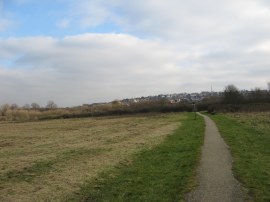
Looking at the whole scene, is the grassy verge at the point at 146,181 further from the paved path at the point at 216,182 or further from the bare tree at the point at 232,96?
the bare tree at the point at 232,96

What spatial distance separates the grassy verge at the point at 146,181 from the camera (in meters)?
10.5

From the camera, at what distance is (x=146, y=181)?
12445 millimetres

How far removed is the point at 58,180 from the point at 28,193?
1.86 meters

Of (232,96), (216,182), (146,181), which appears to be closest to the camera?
(216,182)

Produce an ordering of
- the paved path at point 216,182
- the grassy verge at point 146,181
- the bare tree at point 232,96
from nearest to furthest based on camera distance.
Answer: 1. the paved path at point 216,182
2. the grassy verge at point 146,181
3. the bare tree at point 232,96

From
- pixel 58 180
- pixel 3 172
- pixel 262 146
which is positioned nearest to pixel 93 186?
pixel 58 180

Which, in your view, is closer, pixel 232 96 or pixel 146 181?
pixel 146 181

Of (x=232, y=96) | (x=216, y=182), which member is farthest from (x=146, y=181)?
(x=232, y=96)

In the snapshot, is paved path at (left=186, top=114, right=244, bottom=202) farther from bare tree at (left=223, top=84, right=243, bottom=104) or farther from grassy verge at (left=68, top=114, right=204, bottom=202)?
bare tree at (left=223, top=84, right=243, bottom=104)

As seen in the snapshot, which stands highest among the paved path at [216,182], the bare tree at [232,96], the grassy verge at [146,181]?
the bare tree at [232,96]

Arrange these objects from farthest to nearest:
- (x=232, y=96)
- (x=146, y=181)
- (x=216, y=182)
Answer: (x=232, y=96) < (x=146, y=181) < (x=216, y=182)

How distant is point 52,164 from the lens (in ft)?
57.1

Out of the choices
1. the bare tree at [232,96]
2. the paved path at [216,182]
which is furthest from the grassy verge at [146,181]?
the bare tree at [232,96]

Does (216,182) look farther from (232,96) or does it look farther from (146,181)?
(232,96)
